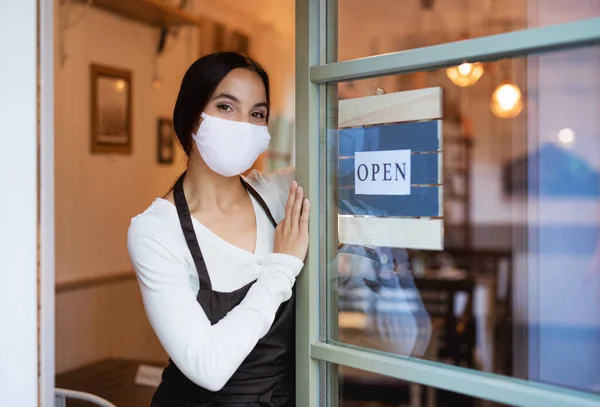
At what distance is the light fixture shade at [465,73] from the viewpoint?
4.02 feet

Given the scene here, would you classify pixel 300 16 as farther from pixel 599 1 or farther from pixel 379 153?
pixel 599 1

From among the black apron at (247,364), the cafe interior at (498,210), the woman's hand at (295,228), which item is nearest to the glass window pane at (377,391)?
the cafe interior at (498,210)

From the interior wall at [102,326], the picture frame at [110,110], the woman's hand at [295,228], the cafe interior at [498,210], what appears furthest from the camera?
the picture frame at [110,110]

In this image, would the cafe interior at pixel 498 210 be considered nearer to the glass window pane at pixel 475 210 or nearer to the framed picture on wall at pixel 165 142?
the glass window pane at pixel 475 210

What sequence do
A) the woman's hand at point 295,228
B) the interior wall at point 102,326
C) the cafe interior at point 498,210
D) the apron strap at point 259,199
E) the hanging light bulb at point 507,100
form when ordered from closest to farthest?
the cafe interior at point 498,210, the hanging light bulb at point 507,100, the woman's hand at point 295,228, the apron strap at point 259,199, the interior wall at point 102,326

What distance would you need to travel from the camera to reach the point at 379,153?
4.48 feet

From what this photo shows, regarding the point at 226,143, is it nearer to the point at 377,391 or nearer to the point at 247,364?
the point at 247,364

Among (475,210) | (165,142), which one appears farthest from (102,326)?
(475,210)

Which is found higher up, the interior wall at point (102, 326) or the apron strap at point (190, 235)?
the apron strap at point (190, 235)

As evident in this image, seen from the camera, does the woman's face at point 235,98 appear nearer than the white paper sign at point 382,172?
No

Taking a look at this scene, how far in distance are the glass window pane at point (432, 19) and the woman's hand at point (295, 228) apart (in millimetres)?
336

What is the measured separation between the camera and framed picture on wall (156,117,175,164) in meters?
3.44
